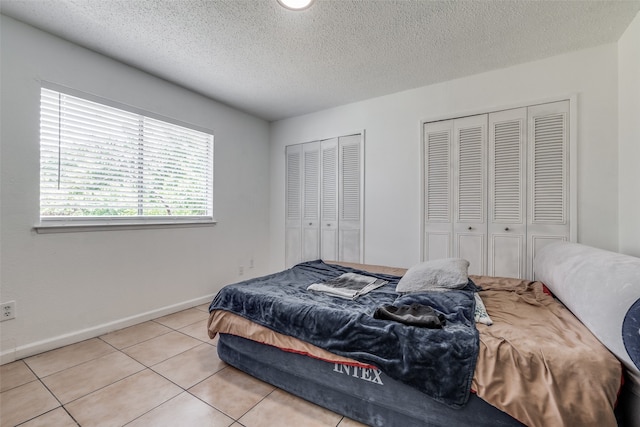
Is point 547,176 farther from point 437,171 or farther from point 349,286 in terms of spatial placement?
point 349,286

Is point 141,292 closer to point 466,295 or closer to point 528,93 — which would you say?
point 466,295

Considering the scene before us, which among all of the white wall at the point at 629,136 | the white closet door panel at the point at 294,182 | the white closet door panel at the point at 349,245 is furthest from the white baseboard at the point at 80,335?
the white wall at the point at 629,136

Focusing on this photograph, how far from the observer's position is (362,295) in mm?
1930

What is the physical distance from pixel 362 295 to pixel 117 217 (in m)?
2.39

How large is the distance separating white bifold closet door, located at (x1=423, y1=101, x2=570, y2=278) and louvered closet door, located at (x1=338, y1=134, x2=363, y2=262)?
81 cm

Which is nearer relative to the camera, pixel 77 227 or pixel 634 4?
pixel 634 4

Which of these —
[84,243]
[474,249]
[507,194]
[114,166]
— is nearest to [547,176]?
[507,194]

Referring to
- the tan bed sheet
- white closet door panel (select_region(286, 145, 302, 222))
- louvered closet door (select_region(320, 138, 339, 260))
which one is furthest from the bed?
white closet door panel (select_region(286, 145, 302, 222))

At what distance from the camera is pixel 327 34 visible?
7.07 ft

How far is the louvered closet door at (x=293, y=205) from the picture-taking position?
13.2 ft

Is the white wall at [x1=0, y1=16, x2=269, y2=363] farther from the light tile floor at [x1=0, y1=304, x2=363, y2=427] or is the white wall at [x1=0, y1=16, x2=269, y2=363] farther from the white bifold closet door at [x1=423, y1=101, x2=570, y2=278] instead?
the white bifold closet door at [x1=423, y1=101, x2=570, y2=278]

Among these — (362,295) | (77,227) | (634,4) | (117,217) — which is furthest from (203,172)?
(634,4)

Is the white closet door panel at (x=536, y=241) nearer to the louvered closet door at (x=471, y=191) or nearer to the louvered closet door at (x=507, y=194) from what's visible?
the louvered closet door at (x=507, y=194)

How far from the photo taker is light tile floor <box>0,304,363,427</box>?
1.49 m
